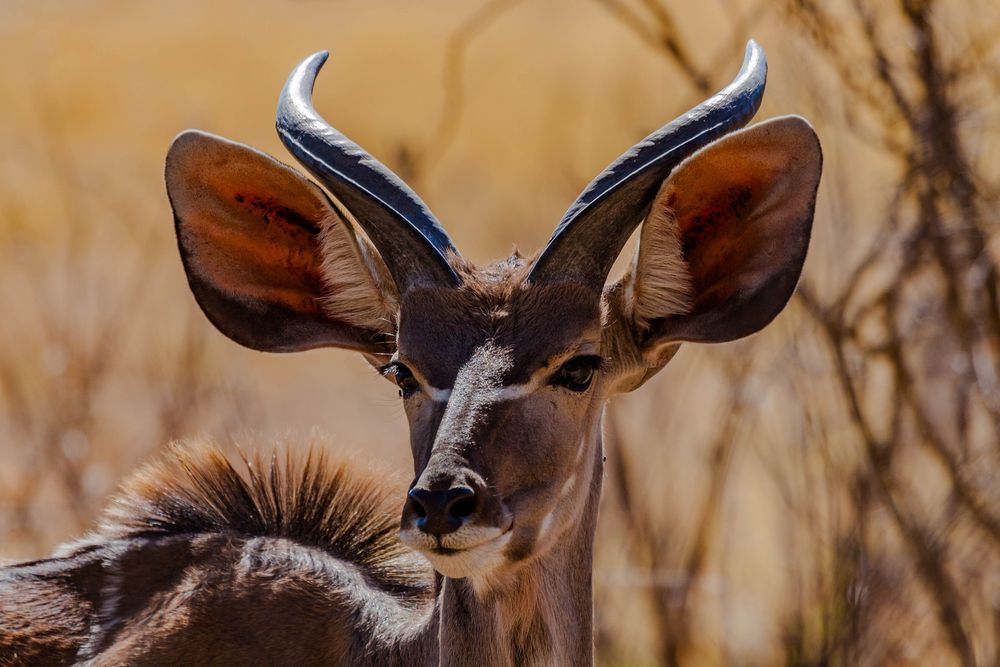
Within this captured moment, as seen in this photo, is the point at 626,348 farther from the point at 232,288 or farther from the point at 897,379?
the point at 897,379

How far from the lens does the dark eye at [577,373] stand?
3.93 meters

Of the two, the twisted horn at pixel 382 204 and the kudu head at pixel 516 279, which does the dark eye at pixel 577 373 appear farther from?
the twisted horn at pixel 382 204

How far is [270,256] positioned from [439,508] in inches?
51.8

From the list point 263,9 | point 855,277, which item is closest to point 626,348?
point 855,277

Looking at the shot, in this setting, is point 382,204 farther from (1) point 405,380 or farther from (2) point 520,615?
(2) point 520,615

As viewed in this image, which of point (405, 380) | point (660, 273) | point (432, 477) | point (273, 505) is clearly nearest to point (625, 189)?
point (660, 273)

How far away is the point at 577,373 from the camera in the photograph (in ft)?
13.0

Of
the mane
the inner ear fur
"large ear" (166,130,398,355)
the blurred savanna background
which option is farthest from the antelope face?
the mane

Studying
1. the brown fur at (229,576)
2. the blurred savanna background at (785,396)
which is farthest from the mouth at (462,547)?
the blurred savanna background at (785,396)

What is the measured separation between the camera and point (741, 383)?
7625mm

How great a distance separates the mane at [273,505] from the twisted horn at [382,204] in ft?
3.05

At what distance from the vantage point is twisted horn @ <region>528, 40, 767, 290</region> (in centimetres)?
399

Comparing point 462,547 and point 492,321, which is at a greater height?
point 492,321

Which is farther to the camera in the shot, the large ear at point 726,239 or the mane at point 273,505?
the mane at point 273,505
